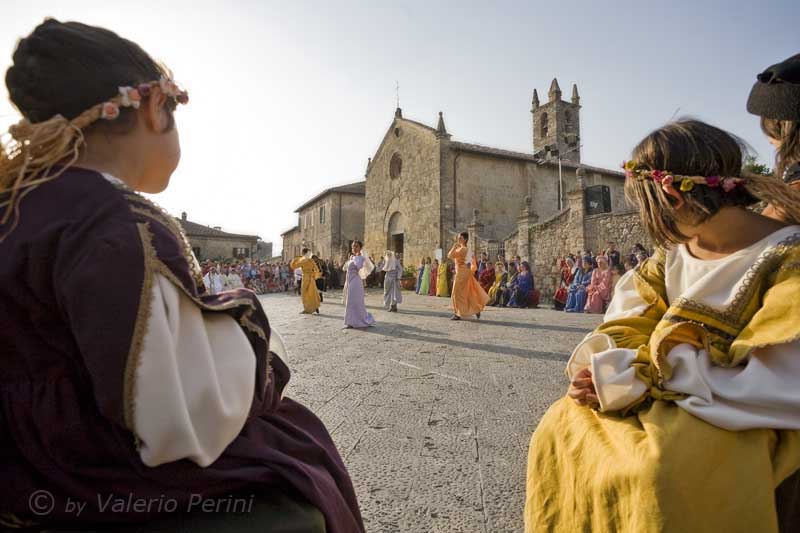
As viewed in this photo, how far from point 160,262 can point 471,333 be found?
284 inches

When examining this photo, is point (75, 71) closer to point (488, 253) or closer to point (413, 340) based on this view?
point (413, 340)

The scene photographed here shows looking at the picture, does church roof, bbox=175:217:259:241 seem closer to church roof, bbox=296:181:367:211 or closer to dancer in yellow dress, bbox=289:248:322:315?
church roof, bbox=296:181:367:211

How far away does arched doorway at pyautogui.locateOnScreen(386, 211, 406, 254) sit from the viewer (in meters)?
25.9

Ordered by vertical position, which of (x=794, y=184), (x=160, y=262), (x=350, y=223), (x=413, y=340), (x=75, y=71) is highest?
(x=350, y=223)

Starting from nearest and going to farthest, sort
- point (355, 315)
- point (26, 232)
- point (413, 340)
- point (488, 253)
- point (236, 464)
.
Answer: point (26, 232) → point (236, 464) → point (413, 340) → point (355, 315) → point (488, 253)

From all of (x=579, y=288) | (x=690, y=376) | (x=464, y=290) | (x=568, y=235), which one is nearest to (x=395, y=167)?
(x=568, y=235)

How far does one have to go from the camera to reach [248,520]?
94cm

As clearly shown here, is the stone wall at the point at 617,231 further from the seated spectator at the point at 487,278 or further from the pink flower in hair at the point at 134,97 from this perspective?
the pink flower in hair at the point at 134,97

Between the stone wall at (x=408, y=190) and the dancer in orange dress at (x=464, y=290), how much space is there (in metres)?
12.1

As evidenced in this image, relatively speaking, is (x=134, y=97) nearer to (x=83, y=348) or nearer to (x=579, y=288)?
(x=83, y=348)

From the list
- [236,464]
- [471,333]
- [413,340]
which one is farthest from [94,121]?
[471,333]

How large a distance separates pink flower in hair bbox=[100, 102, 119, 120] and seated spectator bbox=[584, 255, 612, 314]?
Answer: 12.5 m

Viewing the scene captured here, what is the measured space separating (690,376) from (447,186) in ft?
70.4

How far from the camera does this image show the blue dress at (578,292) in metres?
12.8
